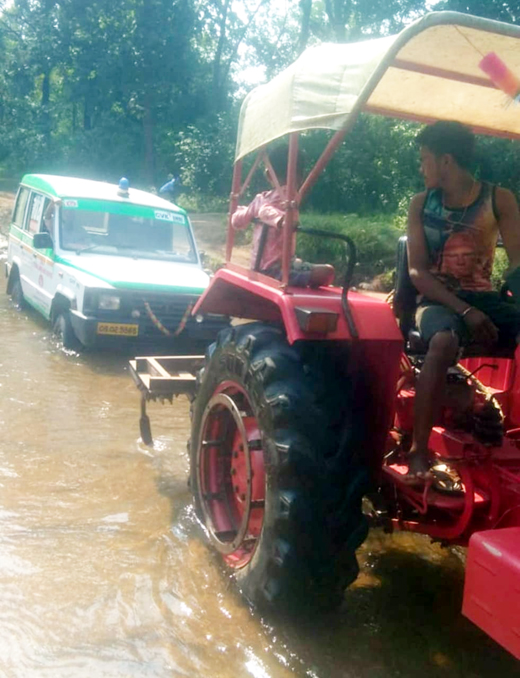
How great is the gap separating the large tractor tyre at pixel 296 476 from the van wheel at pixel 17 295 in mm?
7826

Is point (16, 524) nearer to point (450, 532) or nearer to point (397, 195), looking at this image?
point (450, 532)

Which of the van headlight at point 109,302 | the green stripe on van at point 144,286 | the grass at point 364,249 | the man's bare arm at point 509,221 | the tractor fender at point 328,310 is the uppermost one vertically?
the man's bare arm at point 509,221

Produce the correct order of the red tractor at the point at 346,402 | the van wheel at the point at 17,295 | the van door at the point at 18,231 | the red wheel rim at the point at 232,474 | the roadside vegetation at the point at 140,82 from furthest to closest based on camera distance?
1. the roadside vegetation at the point at 140,82
2. the van wheel at the point at 17,295
3. the van door at the point at 18,231
4. the red wheel rim at the point at 232,474
5. the red tractor at the point at 346,402

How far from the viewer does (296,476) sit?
3.13 m

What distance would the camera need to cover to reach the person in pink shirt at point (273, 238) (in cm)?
370

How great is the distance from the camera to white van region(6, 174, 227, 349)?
8.13 meters

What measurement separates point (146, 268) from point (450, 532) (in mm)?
6173

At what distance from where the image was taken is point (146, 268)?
8.82 m

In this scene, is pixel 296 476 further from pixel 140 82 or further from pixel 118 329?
pixel 140 82

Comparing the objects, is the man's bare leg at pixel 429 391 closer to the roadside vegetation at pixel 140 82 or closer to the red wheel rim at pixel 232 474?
the red wheel rim at pixel 232 474

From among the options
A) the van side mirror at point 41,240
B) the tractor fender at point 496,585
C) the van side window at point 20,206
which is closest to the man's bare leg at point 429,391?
the tractor fender at point 496,585

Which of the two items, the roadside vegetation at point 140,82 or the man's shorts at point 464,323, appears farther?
the roadside vegetation at point 140,82

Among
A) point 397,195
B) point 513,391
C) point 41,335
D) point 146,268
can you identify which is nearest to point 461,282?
point 513,391

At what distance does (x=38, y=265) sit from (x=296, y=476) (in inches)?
289
